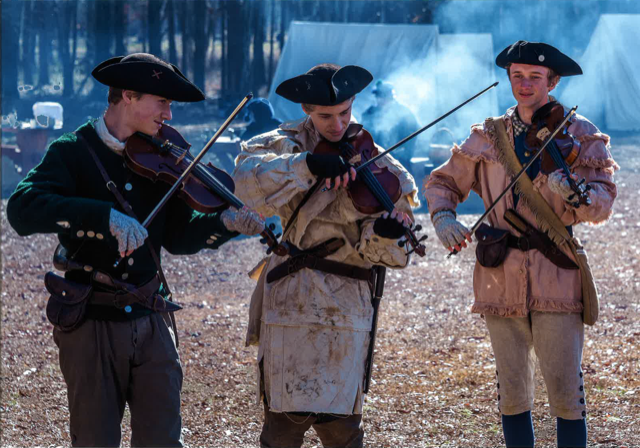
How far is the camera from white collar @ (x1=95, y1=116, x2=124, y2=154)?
3430mm

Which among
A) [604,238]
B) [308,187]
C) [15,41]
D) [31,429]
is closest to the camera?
[308,187]

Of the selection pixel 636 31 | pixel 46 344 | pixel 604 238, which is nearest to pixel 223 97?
pixel 636 31

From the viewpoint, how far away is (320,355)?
384 centimetres

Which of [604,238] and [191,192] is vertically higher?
[191,192]

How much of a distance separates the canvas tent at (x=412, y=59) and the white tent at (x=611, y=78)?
211cm

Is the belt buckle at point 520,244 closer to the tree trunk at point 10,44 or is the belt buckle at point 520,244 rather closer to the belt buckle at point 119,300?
the belt buckle at point 119,300

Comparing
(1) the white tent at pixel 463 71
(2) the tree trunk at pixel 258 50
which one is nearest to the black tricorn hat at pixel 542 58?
(1) the white tent at pixel 463 71

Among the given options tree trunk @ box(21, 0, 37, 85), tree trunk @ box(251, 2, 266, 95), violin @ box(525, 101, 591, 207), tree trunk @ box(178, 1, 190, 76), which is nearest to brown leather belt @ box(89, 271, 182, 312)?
violin @ box(525, 101, 591, 207)

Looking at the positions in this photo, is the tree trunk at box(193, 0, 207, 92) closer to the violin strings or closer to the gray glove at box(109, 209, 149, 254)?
the violin strings

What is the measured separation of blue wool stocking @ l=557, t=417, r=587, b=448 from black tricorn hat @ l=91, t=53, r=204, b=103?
2.26 metres

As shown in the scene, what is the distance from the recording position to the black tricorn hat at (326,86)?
3768 millimetres

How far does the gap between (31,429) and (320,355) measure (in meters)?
2.40

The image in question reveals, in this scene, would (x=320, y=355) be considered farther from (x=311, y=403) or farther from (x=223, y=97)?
(x=223, y=97)

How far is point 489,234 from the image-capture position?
409 centimetres
